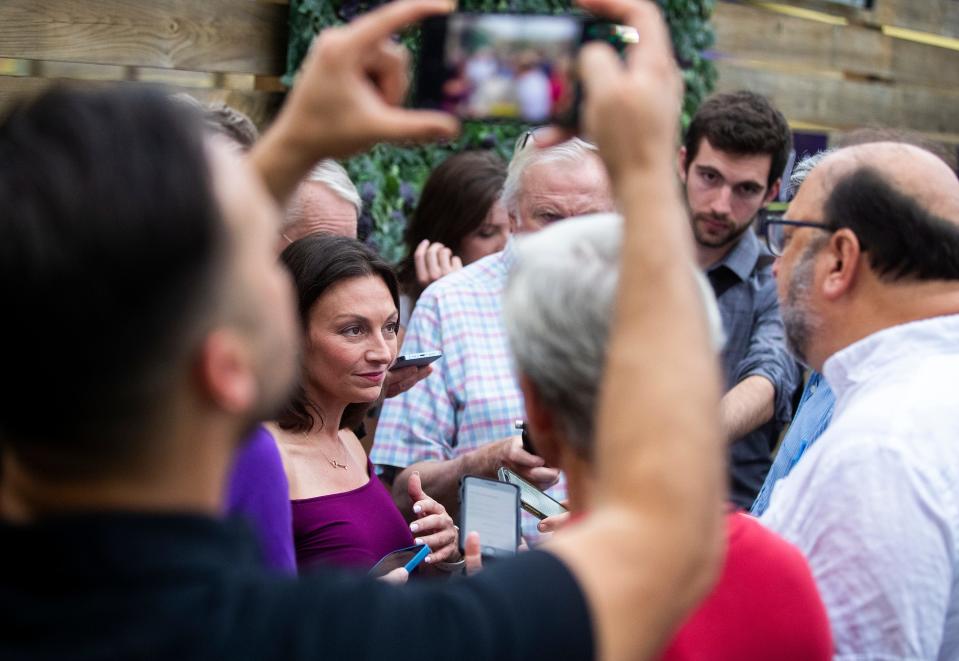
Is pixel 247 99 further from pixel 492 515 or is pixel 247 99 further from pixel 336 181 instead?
pixel 492 515

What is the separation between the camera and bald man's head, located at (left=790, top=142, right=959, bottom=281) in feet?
6.63

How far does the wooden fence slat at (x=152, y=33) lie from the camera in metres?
3.63

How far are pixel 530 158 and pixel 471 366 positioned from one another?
0.71m

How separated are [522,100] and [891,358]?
83 centimetres

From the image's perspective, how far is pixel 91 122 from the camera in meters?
0.93

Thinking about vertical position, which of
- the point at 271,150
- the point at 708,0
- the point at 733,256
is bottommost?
the point at 733,256

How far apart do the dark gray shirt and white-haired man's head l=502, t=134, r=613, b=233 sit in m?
0.68

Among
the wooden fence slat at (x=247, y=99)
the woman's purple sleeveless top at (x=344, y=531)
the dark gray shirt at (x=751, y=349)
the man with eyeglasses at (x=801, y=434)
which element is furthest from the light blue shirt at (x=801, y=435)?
the wooden fence slat at (x=247, y=99)

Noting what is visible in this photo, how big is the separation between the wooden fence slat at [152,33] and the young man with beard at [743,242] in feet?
5.90

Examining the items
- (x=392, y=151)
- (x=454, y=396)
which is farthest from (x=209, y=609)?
(x=392, y=151)

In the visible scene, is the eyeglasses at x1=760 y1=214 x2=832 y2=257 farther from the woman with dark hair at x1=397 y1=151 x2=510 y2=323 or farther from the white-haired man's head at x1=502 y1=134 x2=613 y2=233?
the woman with dark hair at x1=397 y1=151 x2=510 y2=323

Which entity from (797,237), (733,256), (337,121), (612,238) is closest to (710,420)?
(612,238)

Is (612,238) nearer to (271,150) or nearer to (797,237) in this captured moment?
(271,150)

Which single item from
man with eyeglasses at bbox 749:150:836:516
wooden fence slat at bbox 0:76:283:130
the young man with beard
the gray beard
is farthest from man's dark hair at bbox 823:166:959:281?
wooden fence slat at bbox 0:76:283:130
